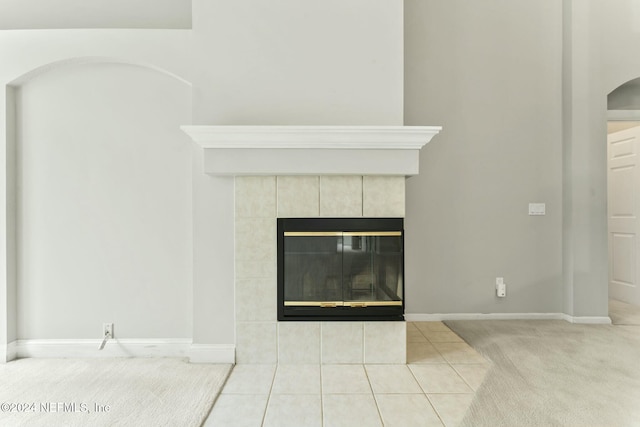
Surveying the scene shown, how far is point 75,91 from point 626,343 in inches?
171

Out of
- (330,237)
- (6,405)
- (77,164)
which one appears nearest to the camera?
(6,405)

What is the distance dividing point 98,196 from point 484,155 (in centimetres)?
315

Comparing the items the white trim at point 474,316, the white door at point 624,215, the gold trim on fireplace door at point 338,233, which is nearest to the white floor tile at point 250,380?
the gold trim on fireplace door at point 338,233

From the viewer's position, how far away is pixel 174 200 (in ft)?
8.54

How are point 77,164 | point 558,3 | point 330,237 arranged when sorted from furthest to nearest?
1. point 558,3
2. point 77,164
3. point 330,237

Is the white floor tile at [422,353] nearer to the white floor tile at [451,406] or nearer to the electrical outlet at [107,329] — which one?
the white floor tile at [451,406]

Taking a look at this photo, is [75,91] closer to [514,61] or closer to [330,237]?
[330,237]

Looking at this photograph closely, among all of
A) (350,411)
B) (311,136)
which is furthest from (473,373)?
(311,136)

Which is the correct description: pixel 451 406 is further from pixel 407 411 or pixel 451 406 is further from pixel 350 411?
pixel 350 411

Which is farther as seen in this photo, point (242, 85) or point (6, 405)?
point (242, 85)

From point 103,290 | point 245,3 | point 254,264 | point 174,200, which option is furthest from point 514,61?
point 103,290

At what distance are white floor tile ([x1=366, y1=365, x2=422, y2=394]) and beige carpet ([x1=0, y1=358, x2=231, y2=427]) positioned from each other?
2.90 ft

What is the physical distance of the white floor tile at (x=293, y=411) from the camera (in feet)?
5.70

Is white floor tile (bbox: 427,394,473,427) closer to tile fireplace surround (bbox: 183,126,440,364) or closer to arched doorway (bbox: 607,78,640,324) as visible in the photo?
tile fireplace surround (bbox: 183,126,440,364)
